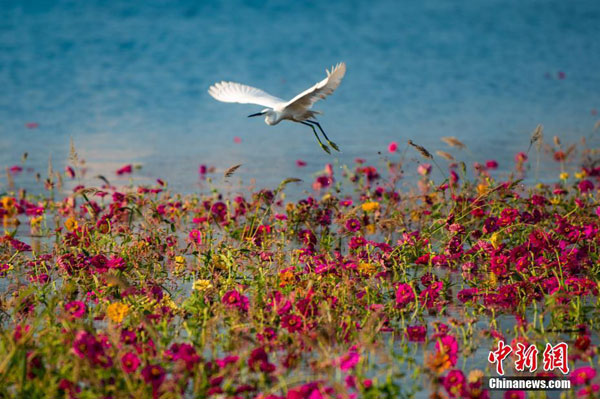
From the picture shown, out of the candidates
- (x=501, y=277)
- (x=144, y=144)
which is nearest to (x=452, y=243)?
(x=501, y=277)

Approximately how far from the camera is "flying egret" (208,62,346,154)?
13.6 feet

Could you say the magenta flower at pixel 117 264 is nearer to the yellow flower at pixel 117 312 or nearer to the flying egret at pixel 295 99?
the yellow flower at pixel 117 312

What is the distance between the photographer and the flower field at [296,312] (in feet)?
8.00

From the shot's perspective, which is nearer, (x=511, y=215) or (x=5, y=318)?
(x=5, y=318)

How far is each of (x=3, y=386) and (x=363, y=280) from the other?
168 cm

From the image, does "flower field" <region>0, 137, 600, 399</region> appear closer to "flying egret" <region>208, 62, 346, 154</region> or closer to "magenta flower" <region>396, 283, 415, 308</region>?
"magenta flower" <region>396, 283, 415, 308</region>

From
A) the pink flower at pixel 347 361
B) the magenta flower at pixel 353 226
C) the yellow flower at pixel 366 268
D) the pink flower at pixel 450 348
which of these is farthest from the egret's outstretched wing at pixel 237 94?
the pink flower at pixel 347 361

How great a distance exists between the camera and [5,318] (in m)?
3.39

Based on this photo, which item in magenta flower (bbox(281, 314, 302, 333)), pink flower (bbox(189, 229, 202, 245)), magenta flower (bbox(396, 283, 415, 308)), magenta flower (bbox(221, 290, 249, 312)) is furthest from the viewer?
pink flower (bbox(189, 229, 202, 245))

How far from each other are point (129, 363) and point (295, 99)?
2243 mm

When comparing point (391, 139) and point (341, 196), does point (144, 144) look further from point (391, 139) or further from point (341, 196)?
point (341, 196)

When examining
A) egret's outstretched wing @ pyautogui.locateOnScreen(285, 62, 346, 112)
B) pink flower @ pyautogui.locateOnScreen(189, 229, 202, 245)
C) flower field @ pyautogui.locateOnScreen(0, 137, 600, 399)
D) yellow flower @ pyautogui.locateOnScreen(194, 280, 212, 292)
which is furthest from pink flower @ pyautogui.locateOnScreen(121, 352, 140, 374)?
egret's outstretched wing @ pyautogui.locateOnScreen(285, 62, 346, 112)

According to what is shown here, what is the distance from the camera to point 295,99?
171 inches

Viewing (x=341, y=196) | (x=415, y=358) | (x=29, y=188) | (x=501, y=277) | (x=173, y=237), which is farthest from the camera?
(x=29, y=188)
